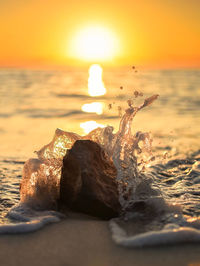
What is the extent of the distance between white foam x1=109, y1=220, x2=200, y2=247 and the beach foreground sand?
0.06m

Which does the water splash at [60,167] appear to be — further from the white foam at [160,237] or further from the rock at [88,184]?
the white foam at [160,237]

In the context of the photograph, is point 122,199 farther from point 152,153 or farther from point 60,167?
point 152,153

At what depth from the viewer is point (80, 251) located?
2.81 meters

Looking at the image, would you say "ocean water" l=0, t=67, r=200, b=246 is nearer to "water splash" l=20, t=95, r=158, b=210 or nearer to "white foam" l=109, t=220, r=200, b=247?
"white foam" l=109, t=220, r=200, b=247

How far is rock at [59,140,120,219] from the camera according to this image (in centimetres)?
354

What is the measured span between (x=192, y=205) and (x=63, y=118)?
8.60 meters

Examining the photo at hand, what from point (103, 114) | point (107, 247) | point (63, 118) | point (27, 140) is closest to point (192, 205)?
point (107, 247)

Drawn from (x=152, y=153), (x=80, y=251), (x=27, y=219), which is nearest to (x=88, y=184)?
(x=27, y=219)

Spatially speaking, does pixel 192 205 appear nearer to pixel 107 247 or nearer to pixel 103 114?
pixel 107 247

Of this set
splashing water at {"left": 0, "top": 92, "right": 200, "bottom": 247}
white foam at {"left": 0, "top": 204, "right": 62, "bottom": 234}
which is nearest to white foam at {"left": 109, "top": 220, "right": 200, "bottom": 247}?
splashing water at {"left": 0, "top": 92, "right": 200, "bottom": 247}

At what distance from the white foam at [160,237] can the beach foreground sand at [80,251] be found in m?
0.06

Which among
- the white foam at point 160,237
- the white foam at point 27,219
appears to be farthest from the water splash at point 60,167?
the white foam at point 160,237

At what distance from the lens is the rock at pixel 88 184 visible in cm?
354

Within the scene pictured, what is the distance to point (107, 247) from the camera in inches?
113
